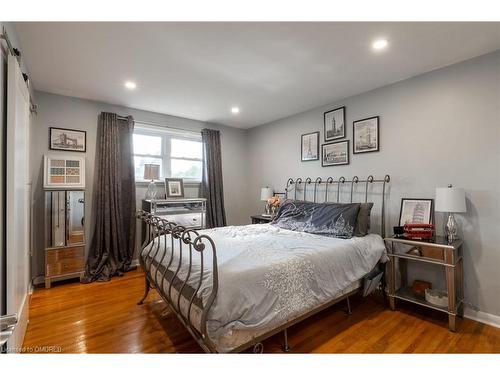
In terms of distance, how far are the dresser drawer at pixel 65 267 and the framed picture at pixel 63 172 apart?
0.97 meters

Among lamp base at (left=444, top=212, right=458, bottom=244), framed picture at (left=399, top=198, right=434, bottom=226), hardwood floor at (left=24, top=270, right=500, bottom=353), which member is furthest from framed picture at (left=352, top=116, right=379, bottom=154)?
hardwood floor at (left=24, top=270, right=500, bottom=353)

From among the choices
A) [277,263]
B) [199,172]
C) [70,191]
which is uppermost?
[199,172]

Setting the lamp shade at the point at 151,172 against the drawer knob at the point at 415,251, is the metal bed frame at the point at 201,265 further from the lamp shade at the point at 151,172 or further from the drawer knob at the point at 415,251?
the lamp shade at the point at 151,172

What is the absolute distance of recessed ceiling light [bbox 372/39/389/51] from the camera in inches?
80.2

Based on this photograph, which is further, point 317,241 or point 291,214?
point 291,214

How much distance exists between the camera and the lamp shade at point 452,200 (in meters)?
2.17

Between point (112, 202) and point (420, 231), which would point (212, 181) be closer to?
point (112, 202)

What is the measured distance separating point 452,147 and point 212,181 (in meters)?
3.45

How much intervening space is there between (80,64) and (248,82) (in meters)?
1.74

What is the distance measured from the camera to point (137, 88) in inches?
119

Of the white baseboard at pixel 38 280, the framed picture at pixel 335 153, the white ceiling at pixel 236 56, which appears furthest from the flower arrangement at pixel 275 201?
the white baseboard at pixel 38 280

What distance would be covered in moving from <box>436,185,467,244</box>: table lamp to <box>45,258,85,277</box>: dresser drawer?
4.22 meters
